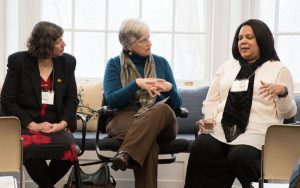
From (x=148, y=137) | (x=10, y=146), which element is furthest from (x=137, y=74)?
(x=10, y=146)

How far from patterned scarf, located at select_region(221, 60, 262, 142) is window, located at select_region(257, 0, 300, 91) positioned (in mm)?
1481

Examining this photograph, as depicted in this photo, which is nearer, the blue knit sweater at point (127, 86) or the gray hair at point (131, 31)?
the blue knit sweater at point (127, 86)

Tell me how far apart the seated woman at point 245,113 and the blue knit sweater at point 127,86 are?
331 millimetres

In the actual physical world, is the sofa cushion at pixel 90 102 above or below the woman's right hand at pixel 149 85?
below

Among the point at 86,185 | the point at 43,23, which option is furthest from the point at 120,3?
the point at 86,185

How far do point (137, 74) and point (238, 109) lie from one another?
2.62ft

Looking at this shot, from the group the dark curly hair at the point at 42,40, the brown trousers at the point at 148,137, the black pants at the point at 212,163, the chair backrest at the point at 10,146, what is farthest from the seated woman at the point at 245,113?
the chair backrest at the point at 10,146

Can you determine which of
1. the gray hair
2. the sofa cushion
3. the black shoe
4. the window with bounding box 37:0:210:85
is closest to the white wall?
the window with bounding box 37:0:210:85

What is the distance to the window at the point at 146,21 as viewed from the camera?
5.21 m

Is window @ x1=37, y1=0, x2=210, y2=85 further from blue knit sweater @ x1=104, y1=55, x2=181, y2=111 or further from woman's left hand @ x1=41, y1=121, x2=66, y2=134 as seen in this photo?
woman's left hand @ x1=41, y1=121, x2=66, y2=134

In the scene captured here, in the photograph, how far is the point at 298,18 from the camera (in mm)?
5148

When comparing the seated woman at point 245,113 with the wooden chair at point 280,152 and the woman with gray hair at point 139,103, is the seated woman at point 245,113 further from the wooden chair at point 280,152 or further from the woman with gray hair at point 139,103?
the wooden chair at point 280,152

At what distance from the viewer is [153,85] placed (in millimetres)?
3826

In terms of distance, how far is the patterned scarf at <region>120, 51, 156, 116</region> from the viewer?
3.96 metres
